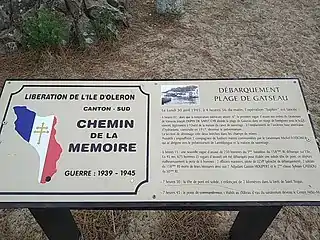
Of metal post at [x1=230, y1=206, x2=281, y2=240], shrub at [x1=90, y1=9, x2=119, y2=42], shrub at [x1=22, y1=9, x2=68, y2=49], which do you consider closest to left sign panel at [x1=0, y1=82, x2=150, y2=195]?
metal post at [x1=230, y1=206, x2=281, y2=240]

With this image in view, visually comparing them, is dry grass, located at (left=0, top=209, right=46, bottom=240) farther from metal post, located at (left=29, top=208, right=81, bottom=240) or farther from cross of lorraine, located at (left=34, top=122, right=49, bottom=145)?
cross of lorraine, located at (left=34, top=122, right=49, bottom=145)

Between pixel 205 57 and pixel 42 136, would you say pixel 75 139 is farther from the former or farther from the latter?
pixel 205 57

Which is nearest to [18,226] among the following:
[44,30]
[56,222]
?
[56,222]

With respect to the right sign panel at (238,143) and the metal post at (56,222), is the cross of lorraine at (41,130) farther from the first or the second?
the right sign panel at (238,143)

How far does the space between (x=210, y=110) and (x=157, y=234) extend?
85cm

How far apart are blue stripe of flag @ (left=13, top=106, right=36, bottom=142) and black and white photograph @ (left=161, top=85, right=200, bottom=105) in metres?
0.54

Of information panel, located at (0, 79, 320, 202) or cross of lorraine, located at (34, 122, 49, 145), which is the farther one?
cross of lorraine, located at (34, 122, 49, 145)

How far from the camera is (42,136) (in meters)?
1.46

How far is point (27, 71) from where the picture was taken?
2.89m

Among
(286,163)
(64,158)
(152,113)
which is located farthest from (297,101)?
(64,158)

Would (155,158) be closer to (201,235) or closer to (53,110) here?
(53,110)

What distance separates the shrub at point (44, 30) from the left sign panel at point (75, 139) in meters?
1.38

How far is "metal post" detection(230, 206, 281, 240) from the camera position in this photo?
153 cm

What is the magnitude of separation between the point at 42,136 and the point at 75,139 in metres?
0.13
